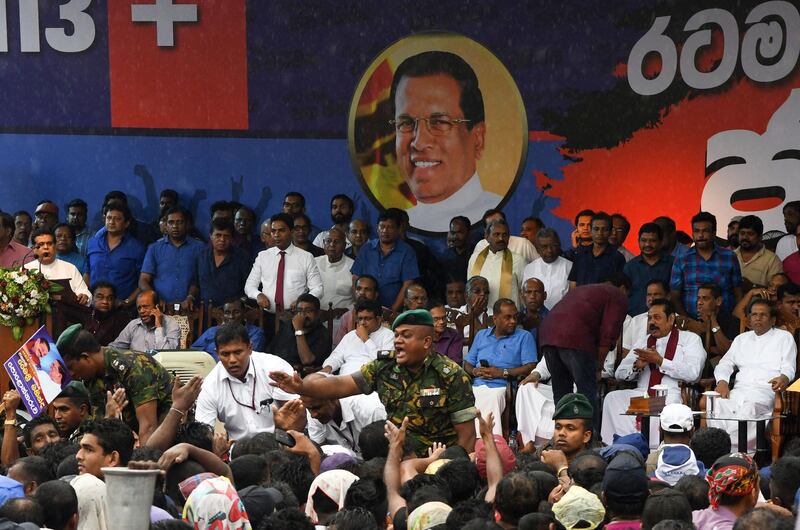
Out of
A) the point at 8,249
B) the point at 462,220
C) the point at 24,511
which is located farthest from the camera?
the point at 462,220

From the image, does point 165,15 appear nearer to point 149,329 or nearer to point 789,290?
point 149,329

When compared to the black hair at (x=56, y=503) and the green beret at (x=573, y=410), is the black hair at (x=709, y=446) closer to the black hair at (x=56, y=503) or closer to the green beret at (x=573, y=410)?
the green beret at (x=573, y=410)

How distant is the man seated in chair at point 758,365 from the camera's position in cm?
1072

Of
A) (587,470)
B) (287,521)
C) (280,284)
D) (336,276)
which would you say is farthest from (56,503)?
(336,276)

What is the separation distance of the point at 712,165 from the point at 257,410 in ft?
21.0

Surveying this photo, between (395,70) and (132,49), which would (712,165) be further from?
(132,49)

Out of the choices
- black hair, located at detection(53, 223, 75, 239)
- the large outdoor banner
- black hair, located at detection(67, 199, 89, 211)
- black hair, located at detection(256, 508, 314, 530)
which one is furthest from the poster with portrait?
the large outdoor banner

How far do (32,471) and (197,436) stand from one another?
95 centimetres

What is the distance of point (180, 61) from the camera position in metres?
14.9

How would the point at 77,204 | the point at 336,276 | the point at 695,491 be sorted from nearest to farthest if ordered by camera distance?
1. the point at 695,491
2. the point at 336,276
3. the point at 77,204

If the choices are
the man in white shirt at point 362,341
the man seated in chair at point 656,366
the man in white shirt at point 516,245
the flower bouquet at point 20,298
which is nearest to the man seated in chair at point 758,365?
the man seated in chair at point 656,366

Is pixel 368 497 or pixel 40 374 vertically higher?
pixel 40 374

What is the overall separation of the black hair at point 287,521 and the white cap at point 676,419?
3142 millimetres

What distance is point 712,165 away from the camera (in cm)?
1378
